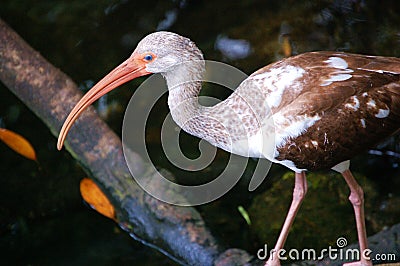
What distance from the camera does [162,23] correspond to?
22.6 feet

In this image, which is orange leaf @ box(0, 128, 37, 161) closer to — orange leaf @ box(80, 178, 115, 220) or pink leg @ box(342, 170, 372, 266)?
orange leaf @ box(80, 178, 115, 220)

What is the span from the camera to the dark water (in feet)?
17.0

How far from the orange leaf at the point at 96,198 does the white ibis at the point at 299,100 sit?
3.94ft

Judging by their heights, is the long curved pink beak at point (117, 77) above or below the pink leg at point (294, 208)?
above

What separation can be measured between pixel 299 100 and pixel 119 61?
304 centimetres

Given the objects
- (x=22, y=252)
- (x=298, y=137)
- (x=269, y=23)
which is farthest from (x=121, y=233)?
(x=269, y=23)

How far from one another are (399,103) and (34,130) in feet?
11.0

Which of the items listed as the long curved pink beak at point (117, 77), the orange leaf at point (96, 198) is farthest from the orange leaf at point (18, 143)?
the long curved pink beak at point (117, 77)

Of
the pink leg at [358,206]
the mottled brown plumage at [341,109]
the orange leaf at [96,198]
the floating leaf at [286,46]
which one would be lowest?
the floating leaf at [286,46]

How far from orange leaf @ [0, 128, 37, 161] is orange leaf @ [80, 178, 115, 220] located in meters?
0.57

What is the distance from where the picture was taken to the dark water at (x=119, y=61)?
5180mm

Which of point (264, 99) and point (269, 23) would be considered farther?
point (269, 23)

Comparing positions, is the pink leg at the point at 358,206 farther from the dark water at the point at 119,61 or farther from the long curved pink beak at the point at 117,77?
the long curved pink beak at the point at 117,77

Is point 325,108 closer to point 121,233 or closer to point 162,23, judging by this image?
point 121,233
